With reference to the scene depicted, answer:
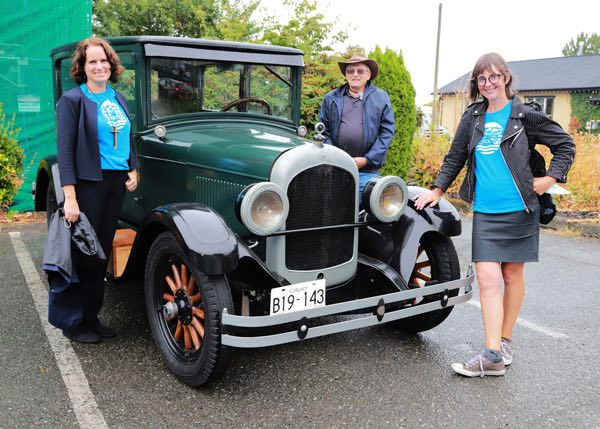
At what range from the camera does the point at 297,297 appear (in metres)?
2.79

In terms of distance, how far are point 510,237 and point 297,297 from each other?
1217 mm

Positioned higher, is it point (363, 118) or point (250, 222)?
point (363, 118)

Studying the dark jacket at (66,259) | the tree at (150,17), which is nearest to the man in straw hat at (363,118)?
the dark jacket at (66,259)

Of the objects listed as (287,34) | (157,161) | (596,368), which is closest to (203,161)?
(157,161)

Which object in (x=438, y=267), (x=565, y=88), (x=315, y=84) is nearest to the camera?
(x=438, y=267)

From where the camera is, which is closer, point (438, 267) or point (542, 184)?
point (542, 184)

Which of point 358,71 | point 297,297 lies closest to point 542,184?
point 297,297

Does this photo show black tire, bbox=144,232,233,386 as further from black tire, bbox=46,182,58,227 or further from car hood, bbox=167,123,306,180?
black tire, bbox=46,182,58,227

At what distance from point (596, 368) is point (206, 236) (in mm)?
2381

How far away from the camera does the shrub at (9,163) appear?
262 inches

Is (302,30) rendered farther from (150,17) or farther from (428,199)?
(150,17)

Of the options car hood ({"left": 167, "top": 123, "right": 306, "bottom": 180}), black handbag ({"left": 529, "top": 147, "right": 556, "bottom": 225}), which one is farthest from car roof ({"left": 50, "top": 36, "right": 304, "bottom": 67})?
black handbag ({"left": 529, "top": 147, "right": 556, "bottom": 225})

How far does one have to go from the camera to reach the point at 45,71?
7.41 m

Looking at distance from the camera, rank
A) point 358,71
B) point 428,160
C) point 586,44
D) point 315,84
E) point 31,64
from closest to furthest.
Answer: point 358,71 → point 31,64 → point 315,84 → point 428,160 → point 586,44
